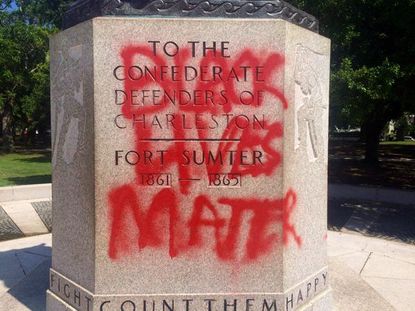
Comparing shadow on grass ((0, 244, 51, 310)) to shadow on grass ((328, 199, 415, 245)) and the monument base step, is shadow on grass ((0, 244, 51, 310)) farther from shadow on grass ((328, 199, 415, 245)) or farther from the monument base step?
shadow on grass ((328, 199, 415, 245))

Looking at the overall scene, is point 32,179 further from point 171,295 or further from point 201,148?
point 201,148

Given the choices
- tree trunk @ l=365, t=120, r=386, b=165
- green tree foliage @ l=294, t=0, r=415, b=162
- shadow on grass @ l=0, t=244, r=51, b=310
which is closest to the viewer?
shadow on grass @ l=0, t=244, r=51, b=310

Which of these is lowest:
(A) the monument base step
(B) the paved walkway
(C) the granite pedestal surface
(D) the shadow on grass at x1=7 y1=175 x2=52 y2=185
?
(B) the paved walkway

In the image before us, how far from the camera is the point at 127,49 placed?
366 centimetres

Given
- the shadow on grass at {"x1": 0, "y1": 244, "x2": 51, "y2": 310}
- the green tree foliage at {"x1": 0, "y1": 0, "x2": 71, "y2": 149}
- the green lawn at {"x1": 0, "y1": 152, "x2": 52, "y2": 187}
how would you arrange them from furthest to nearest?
1. the green tree foliage at {"x1": 0, "y1": 0, "x2": 71, "y2": 149}
2. the green lawn at {"x1": 0, "y1": 152, "x2": 52, "y2": 187}
3. the shadow on grass at {"x1": 0, "y1": 244, "x2": 51, "y2": 310}

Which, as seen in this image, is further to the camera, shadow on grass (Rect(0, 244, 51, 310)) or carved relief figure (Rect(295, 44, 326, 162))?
shadow on grass (Rect(0, 244, 51, 310))

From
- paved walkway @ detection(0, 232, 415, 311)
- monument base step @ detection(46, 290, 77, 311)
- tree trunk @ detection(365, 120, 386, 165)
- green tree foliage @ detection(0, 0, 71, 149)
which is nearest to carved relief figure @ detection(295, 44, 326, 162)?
paved walkway @ detection(0, 232, 415, 311)

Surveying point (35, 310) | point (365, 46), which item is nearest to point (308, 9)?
point (365, 46)

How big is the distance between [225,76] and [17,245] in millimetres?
5237

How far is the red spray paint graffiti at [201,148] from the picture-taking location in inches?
146

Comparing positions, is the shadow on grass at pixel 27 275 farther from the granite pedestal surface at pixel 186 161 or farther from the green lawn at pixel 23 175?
the green lawn at pixel 23 175

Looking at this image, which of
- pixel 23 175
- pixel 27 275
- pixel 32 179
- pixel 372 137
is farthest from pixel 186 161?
pixel 372 137

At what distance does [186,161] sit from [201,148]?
0.16 metres

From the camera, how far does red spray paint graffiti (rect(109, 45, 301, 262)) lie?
12.1ft
